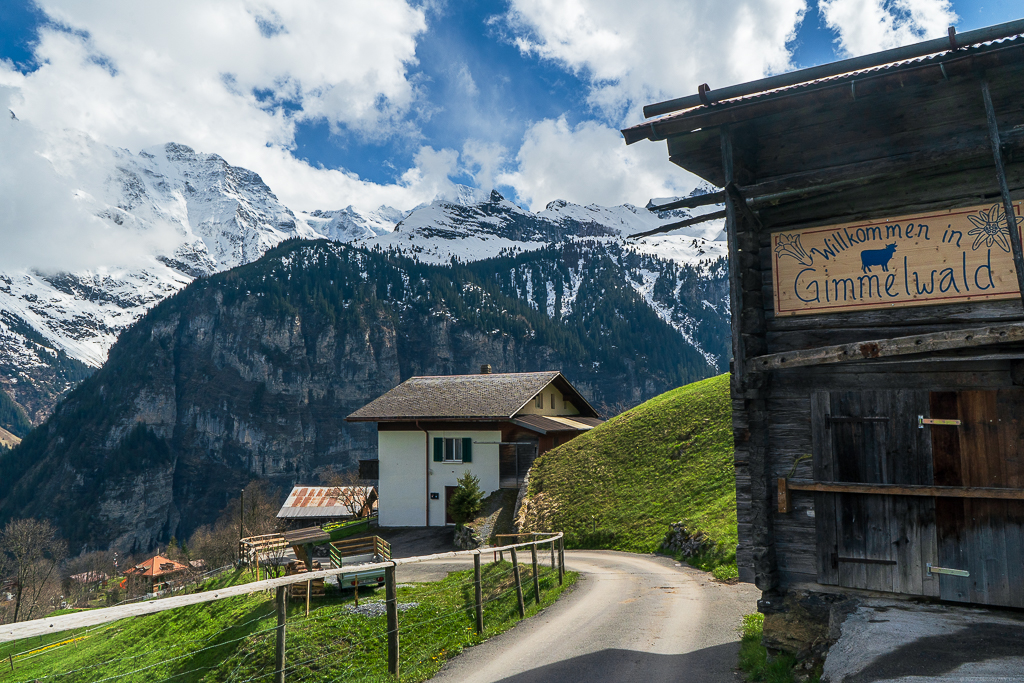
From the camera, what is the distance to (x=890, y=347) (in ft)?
23.4

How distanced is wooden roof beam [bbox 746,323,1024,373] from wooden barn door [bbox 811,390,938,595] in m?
0.84

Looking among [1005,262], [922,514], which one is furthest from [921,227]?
[922,514]

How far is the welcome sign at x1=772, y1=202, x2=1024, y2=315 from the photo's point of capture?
Answer: 754 centimetres

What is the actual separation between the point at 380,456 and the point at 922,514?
99.7ft

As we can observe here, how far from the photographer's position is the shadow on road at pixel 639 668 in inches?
311

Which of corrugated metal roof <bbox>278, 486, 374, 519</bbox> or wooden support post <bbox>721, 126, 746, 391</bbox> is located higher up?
wooden support post <bbox>721, 126, 746, 391</bbox>

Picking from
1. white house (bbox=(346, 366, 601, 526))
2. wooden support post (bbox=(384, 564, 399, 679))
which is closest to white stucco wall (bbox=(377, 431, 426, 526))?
white house (bbox=(346, 366, 601, 526))

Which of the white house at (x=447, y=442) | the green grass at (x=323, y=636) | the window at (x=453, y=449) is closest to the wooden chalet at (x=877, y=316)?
the green grass at (x=323, y=636)

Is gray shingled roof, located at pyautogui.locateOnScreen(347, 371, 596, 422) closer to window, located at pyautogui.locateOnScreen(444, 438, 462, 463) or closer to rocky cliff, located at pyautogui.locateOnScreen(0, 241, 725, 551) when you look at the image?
window, located at pyautogui.locateOnScreen(444, 438, 462, 463)

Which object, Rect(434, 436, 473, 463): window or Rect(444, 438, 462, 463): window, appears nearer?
Rect(434, 436, 473, 463): window

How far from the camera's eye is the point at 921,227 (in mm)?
7875

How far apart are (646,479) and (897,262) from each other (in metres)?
19.4

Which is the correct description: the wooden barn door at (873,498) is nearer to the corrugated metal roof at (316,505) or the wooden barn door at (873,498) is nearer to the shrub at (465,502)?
the shrub at (465,502)

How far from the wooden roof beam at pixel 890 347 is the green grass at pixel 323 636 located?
612 centimetres
